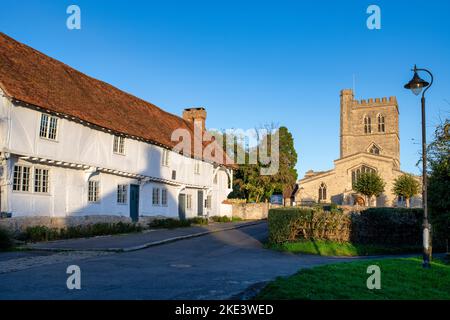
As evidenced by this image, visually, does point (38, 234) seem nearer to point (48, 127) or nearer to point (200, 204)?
point (48, 127)

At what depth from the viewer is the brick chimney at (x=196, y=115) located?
138ft

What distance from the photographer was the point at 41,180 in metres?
19.0

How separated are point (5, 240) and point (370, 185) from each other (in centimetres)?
4411

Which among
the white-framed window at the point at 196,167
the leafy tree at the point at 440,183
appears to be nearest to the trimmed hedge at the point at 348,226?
the leafy tree at the point at 440,183

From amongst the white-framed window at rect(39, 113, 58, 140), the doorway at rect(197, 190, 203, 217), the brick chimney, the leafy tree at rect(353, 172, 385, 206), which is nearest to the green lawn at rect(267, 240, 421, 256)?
the white-framed window at rect(39, 113, 58, 140)

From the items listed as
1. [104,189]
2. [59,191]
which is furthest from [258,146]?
[59,191]

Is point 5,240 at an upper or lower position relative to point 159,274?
upper

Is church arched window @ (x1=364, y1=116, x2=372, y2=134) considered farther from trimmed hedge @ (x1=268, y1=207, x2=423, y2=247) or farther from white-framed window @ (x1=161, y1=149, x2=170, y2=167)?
trimmed hedge @ (x1=268, y1=207, x2=423, y2=247)

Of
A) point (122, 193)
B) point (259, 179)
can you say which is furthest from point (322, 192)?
point (122, 193)

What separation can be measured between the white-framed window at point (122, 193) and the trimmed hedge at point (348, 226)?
9.69 m

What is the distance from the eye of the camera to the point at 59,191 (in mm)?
20016

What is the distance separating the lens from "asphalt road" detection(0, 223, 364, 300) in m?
7.93

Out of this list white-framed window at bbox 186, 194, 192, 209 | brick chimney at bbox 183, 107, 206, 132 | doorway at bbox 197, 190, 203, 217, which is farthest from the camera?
brick chimney at bbox 183, 107, 206, 132

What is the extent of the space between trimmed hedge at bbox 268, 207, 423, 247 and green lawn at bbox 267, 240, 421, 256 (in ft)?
1.28
